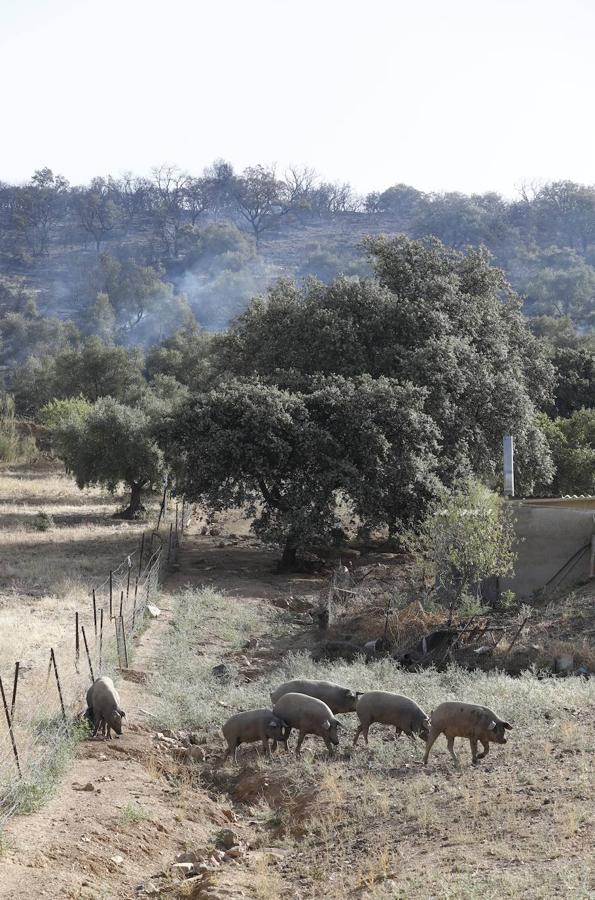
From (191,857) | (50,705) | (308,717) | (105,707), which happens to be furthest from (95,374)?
(191,857)

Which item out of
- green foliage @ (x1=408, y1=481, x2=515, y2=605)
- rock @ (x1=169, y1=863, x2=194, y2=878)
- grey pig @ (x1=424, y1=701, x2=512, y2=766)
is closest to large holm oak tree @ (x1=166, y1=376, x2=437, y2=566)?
green foliage @ (x1=408, y1=481, x2=515, y2=605)

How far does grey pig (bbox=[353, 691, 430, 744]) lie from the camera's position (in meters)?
13.3

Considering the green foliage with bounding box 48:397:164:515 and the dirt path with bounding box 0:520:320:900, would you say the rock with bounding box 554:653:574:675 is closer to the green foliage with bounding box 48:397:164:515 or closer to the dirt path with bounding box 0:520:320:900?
the dirt path with bounding box 0:520:320:900

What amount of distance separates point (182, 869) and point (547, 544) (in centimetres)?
1698

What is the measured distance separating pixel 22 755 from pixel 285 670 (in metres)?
7.26

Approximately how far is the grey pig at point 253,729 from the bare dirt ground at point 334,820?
0.30m

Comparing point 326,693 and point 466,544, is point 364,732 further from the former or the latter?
point 466,544

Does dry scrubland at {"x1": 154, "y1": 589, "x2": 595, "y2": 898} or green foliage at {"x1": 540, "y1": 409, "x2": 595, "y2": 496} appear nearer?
dry scrubland at {"x1": 154, "y1": 589, "x2": 595, "y2": 898}

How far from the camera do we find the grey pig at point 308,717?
13336 millimetres

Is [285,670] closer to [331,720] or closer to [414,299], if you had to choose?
[331,720]

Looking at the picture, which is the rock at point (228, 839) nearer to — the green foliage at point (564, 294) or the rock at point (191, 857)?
the rock at point (191, 857)

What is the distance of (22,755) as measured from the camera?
11.5 metres

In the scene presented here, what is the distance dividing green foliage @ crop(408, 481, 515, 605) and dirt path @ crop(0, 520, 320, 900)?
8935 millimetres

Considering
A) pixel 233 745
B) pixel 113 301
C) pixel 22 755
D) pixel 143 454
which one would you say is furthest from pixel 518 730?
pixel 113 301
